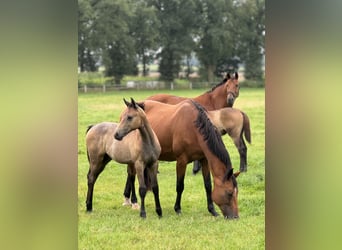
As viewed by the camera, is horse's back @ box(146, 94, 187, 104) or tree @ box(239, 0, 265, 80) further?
horse's back @ box(146, 94, 187, 104)

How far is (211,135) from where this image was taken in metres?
1.45

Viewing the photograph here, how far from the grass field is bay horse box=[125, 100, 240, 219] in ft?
0.07

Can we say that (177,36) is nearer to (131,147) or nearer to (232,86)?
(232,86)

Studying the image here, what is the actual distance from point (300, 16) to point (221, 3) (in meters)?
0.25

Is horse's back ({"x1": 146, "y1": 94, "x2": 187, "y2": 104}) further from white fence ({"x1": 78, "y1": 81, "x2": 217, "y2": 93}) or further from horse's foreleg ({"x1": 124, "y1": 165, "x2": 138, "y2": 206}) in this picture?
horse's foreleg ({"x1": 124, "y1": 165, "x2": 138, "y2": 206})

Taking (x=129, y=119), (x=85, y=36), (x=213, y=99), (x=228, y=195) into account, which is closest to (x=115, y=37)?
(x=85, y=36)

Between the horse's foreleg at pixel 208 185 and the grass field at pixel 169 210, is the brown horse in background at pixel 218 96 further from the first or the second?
the horse's foreleg at pixel 208 185

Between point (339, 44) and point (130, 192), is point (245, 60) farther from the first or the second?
point (130, 192)

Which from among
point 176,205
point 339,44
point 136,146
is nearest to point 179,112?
point 136,146

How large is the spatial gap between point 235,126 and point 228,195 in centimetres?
21

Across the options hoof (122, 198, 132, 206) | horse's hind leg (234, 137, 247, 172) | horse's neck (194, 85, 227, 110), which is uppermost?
horse's neck (194, 85, 227, 110)

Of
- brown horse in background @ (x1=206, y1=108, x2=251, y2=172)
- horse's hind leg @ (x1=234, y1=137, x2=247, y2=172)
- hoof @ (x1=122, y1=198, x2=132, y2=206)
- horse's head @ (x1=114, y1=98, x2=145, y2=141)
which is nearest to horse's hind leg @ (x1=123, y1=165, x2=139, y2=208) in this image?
hoof @ (x1=122, y1=198, x2=132, y2=206)

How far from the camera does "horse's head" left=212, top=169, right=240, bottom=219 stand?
1.42 meters

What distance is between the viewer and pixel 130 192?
4.69 feet
